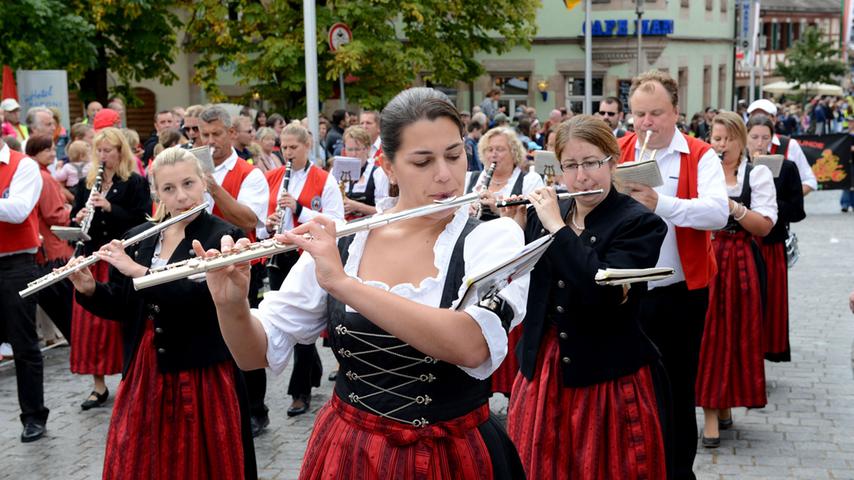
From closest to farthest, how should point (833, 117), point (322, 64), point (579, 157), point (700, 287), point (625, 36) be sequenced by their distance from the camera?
point (579, 157) → point (700, 287) → point (322, 64) → point (625, 36) → point (833, 117)

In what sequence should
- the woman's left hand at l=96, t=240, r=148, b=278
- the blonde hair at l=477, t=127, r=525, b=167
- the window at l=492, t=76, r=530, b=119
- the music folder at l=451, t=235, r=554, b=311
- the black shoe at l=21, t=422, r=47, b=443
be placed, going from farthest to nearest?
the window at l=492, t=76, r=530, b=119 < the blonde hair at l=477, t=127, r=525, b=167 < the black shoe at l=21, t=422, r=47, b=443 < the woman's left hand at l=96, t=240, r=148, b=278 < the music folder at l=451, t=235, r=554, b=311

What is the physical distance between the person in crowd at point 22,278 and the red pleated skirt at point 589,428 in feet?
13.1

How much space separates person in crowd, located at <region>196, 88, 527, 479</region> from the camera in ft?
10.3

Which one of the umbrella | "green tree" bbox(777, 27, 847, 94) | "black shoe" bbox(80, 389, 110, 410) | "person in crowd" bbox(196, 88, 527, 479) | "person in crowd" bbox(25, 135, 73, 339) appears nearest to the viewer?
"person in crowd" bbox(196, 88, 527, 479)

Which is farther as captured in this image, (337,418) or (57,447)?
(57,447)

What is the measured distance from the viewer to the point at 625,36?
38.9 m

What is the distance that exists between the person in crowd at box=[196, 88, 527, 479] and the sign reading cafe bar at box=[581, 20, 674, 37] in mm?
36729

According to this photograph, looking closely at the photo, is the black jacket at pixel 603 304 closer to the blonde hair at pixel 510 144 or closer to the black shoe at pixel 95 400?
the blonde hair at pixel 510 144

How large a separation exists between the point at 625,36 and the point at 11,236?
3348 centimetres

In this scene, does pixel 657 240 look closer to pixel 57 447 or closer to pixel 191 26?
pixel 57 447

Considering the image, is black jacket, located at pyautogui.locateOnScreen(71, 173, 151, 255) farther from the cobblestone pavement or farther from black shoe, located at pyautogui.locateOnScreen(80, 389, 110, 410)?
the cobblestone pavement

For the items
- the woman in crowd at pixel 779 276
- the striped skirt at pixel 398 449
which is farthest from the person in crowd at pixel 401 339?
the woman in crowd at pixel 779 276

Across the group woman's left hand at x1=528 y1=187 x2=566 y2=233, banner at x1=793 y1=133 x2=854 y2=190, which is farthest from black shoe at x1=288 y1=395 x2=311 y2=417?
banner at x1=793 y1=133 x2=854 y2=190

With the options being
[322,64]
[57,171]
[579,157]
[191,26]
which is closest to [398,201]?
[579,157]
